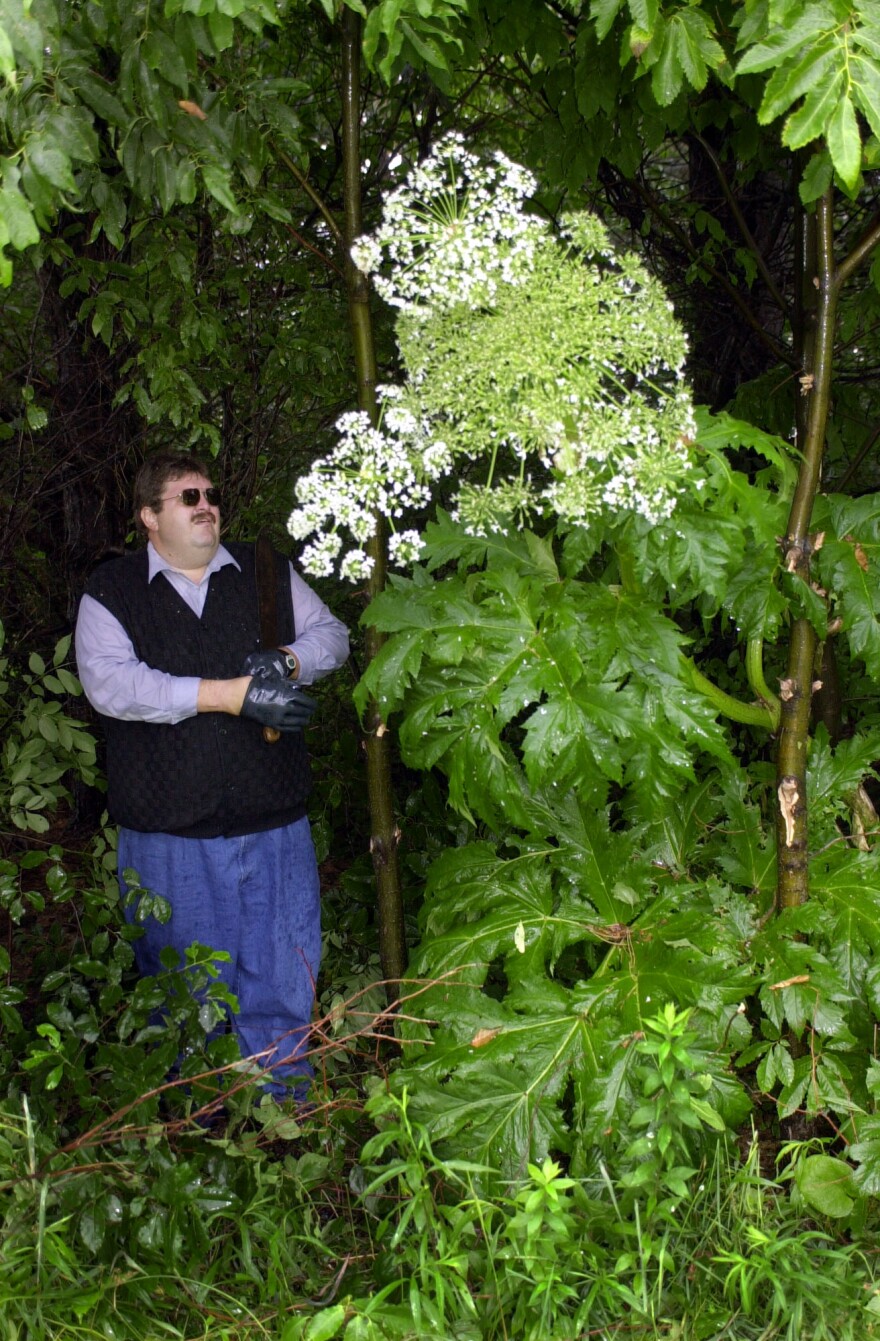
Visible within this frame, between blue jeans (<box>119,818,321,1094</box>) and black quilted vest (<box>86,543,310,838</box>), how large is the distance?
0.08 m

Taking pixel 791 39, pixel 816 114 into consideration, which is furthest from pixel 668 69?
pixel 816 114

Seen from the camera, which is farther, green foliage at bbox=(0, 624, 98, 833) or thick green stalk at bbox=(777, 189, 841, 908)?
green foliage at bbox=(0, 624, 98, 833)

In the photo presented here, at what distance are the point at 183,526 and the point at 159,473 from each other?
0.19 metres

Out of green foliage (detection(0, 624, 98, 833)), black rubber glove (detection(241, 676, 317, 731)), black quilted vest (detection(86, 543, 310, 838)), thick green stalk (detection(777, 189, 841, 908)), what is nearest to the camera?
thick green stalk (detection(777, 189, 841, 908))

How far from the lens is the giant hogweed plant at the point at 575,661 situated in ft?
7.59

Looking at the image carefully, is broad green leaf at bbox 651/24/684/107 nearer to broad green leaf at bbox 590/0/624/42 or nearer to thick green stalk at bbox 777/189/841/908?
broad green leaf at bbox 590/0/624/42

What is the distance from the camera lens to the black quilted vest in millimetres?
3469

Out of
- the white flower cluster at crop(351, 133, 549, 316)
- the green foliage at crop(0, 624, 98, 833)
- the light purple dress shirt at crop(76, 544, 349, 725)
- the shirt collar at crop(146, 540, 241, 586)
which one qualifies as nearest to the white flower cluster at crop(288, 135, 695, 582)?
the white flower cluster at crop(351, 133, 549, 316)

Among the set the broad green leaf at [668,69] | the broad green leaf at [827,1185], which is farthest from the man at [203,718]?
the broad green leaf at [668,69]

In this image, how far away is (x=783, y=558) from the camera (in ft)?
8.96

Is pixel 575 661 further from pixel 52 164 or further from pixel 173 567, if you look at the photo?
pixel 173 567

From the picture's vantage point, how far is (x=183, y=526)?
3496mm

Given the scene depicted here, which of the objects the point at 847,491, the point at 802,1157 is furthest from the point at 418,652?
the point at 847,491

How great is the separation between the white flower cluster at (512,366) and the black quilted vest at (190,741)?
1153 mm
